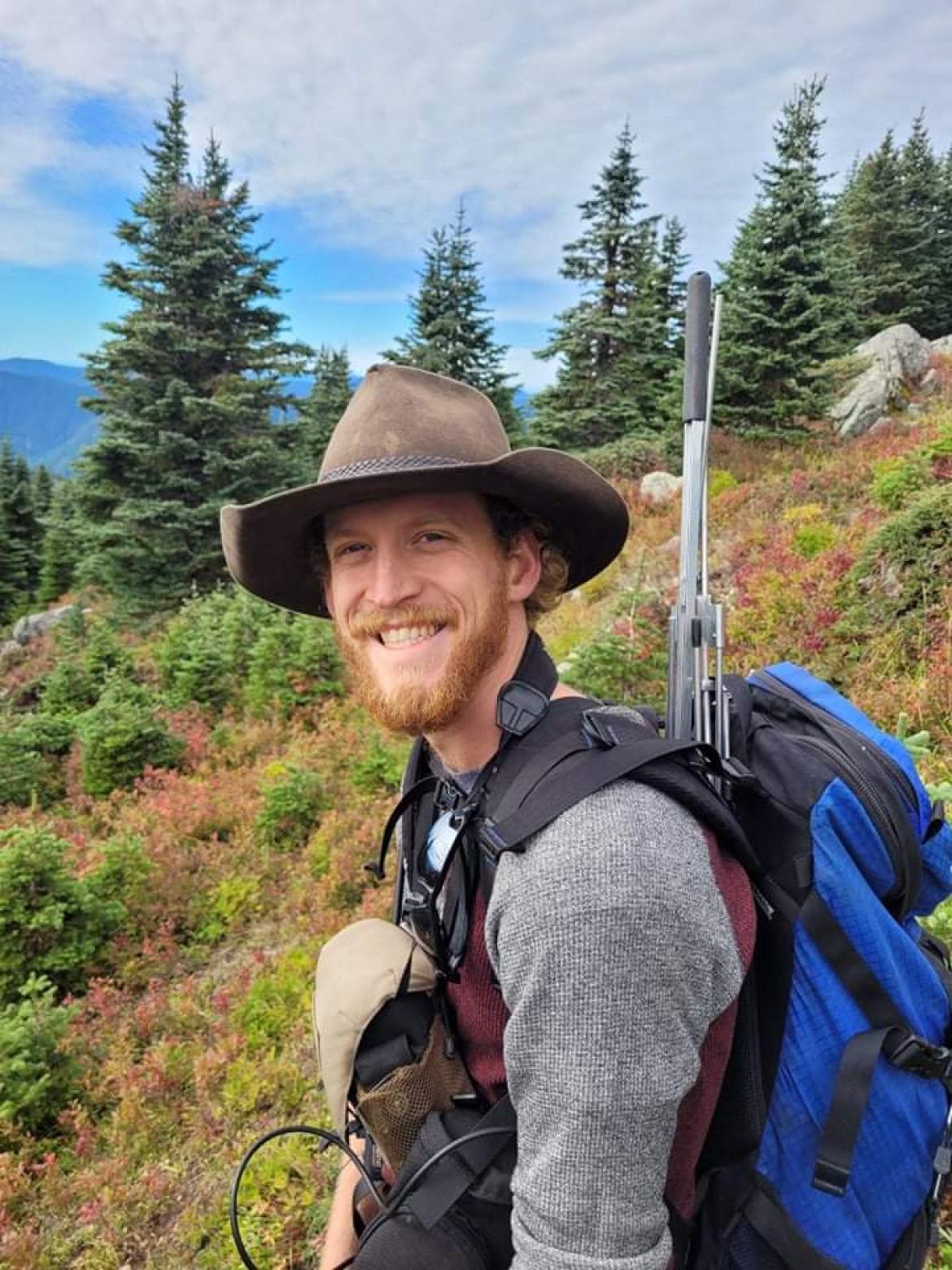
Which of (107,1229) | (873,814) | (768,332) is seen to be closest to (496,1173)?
(873,814)

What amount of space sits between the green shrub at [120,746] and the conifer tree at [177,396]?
7814 mm

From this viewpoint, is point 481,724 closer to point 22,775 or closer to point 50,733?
point 22,775

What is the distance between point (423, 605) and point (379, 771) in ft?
19.1

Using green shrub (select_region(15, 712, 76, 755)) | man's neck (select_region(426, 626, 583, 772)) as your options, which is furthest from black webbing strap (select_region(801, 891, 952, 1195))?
green shrub (select_region(15, 712, 76, 755))

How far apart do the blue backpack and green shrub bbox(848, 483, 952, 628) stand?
552 centimetres

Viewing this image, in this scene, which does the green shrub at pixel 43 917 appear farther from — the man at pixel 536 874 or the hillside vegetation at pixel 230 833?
the man at pixel 536 874

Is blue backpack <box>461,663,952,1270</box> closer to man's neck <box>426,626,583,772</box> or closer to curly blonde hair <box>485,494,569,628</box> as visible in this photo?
man's neck <box>426,626,583,772</box>

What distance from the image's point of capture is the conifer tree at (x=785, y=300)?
13.6 metres

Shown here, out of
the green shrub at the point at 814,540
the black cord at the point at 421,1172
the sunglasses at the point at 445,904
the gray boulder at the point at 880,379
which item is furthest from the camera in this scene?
the gray boulder at the point at 880,379

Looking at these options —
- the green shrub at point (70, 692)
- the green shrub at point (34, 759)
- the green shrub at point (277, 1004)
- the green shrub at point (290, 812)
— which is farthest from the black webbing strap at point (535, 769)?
the green shrub at point (70, 692)

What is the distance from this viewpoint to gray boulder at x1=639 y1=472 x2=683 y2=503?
1342 cm

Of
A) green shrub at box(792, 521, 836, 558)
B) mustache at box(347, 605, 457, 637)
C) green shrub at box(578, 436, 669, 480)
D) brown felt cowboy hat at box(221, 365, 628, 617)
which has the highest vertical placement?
green shrub at box(578, 436, 669, 480)

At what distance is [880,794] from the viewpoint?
142 centimetres

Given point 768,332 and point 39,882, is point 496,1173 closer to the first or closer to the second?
point 39,882
